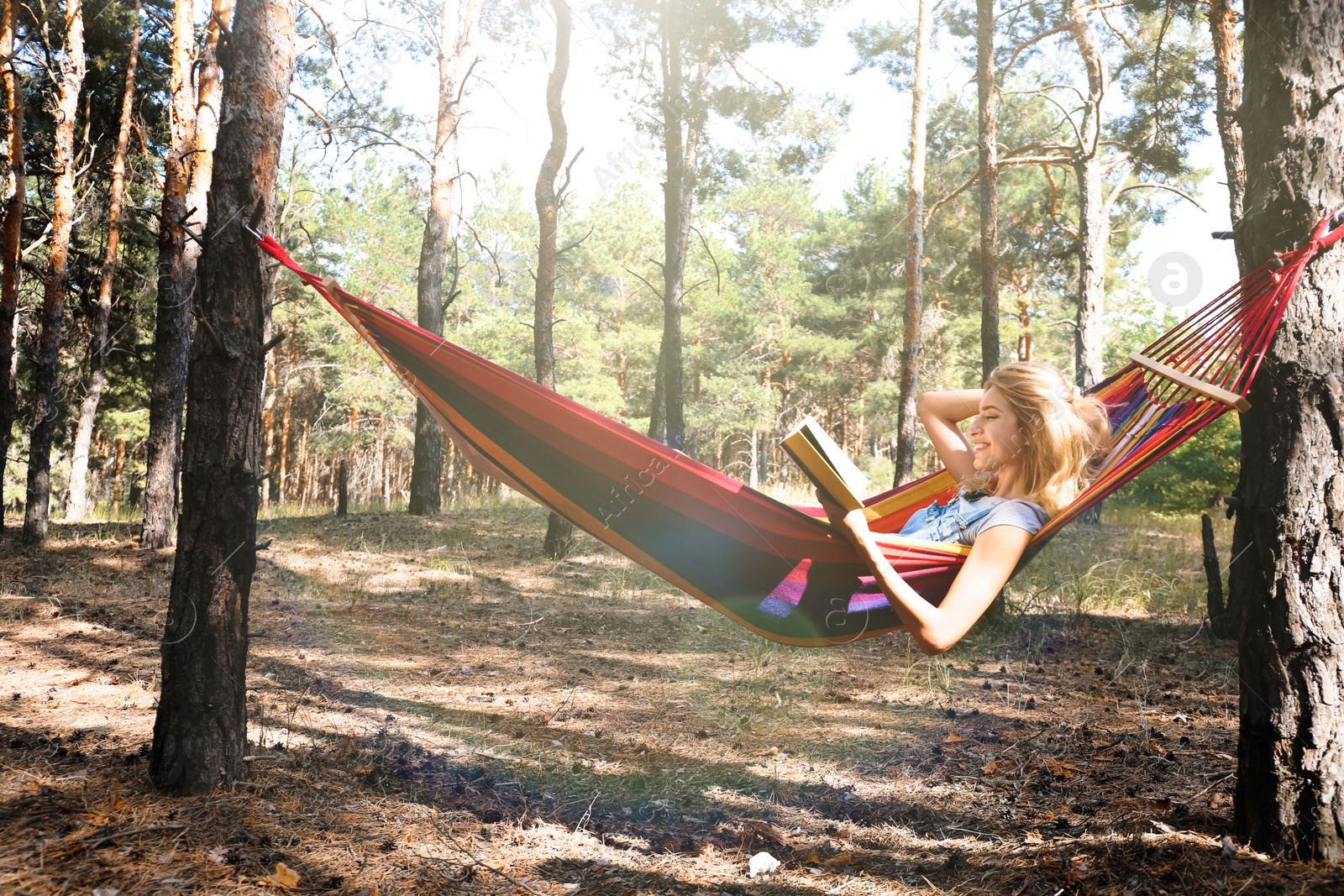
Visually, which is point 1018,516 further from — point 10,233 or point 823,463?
point 10,233

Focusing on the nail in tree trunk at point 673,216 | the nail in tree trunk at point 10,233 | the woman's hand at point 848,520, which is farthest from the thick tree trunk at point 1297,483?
the nail in tree trunk at point 10,233

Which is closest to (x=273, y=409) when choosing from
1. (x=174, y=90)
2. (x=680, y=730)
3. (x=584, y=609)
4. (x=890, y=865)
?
(x=174, y=90)

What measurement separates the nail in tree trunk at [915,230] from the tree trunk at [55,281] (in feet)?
22.9

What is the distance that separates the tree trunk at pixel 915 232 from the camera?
760 cm

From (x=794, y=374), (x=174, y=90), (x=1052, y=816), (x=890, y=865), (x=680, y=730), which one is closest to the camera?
(x=890, y=865)

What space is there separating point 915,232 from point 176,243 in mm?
6266

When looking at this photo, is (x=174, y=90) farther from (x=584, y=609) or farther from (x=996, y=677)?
(x=996, y=677)

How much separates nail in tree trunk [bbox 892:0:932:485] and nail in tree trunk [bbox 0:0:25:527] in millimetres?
7070

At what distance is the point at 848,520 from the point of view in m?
1.52

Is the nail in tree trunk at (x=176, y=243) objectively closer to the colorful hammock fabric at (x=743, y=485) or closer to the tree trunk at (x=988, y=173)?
the colorful hammock fabric at (x=743, y=485)

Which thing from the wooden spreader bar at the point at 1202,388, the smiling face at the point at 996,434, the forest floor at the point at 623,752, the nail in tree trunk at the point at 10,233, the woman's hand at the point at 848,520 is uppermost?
the nail in tree trunk at the point at 10,233

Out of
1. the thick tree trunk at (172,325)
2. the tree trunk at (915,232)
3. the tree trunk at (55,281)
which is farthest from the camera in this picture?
the tree trunk at (915,232)

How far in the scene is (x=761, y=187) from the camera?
17.7 metres

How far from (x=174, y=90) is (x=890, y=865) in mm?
6633
